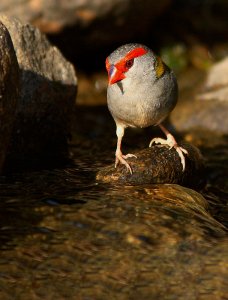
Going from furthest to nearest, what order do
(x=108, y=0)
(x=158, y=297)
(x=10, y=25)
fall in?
(x=108, y=0)
(x=10, y=25)
(x=158, y=297)

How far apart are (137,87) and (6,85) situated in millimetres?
1291

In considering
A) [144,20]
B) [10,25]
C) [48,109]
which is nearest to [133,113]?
[48,109]

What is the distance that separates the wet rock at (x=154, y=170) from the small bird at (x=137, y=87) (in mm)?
74

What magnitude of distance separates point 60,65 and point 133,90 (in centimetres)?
163

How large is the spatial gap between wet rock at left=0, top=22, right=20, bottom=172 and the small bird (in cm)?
84

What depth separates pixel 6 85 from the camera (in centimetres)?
498

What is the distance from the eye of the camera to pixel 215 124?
916 centimetres

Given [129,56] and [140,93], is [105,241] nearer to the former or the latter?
[140,93]

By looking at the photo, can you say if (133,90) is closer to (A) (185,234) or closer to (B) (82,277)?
(A) (185,234)

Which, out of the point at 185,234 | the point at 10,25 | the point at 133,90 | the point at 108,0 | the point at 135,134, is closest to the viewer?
the point at 185,234

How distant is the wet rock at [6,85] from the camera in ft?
16.2

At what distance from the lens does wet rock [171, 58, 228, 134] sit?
920cm

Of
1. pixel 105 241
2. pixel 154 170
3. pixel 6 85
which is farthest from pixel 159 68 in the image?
pixel 105 241

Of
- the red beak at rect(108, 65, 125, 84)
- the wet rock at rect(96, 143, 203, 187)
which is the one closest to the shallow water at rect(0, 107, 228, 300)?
the wet rock at rect(96, 143, 203, 187)
